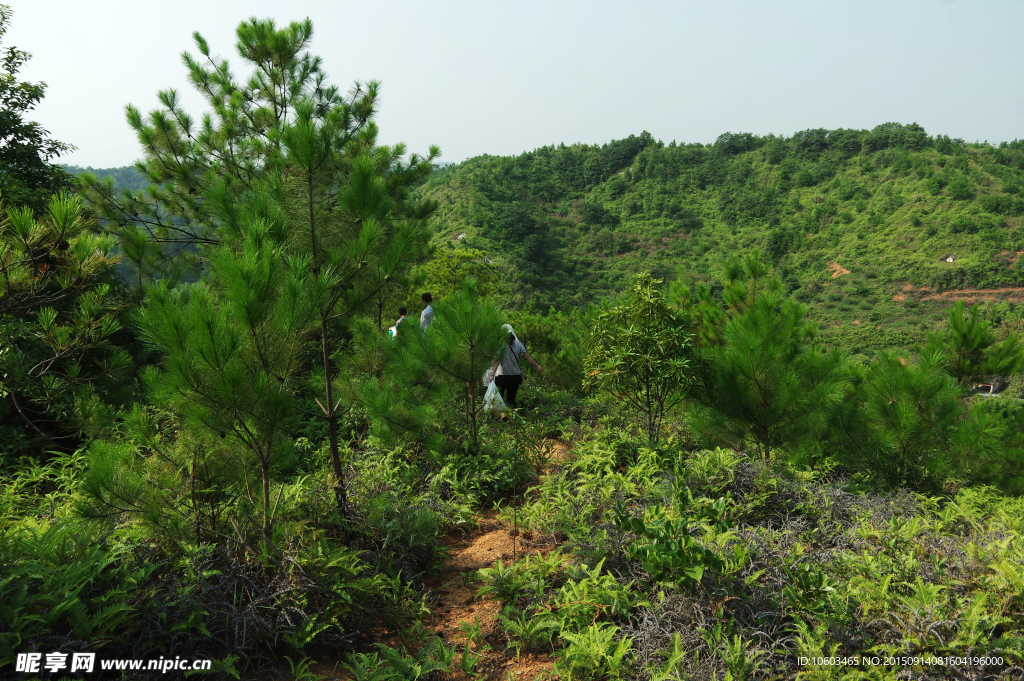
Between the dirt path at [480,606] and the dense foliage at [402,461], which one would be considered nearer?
the dense foliage at [402,461]

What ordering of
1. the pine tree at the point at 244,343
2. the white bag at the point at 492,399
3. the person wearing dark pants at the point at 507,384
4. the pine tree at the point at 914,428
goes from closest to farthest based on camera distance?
the pine tree at the point at 244,343
the pine tree at the point at 914,428
the white bag at the point at 492,399
the person wearing dark pants at the point at 507,384

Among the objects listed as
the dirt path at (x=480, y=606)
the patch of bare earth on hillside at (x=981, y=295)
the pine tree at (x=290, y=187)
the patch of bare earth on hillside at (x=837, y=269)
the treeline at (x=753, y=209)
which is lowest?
the dirt path at (x=480, y=606)

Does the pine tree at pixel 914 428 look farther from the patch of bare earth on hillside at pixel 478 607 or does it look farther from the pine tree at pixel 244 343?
the pine tree at pixel 244 343

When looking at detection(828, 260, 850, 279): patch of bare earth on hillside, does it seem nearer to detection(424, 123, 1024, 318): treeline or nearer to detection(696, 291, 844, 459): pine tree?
detection(424, 123, 1024, 318): treeline

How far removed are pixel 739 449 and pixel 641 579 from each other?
2440 mm

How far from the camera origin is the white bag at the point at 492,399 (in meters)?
5.24

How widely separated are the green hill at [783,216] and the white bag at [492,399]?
29610mm

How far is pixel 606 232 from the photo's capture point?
182 feet

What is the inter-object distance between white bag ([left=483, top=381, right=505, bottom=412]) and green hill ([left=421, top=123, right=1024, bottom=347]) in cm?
2961

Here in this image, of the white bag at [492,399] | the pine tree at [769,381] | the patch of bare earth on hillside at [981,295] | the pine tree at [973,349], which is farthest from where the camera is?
the patch of bare earth on hillside at [981,295]

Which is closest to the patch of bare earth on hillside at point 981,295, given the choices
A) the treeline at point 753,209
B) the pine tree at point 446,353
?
the treeline at point 753,209

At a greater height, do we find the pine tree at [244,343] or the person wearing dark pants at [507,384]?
the pine tree at [244,343]

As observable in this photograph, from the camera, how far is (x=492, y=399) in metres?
5.29

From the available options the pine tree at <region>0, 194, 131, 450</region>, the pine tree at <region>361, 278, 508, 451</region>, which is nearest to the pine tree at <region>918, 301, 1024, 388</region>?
the pine tree at <region>361, 278, 508, 451</region>
